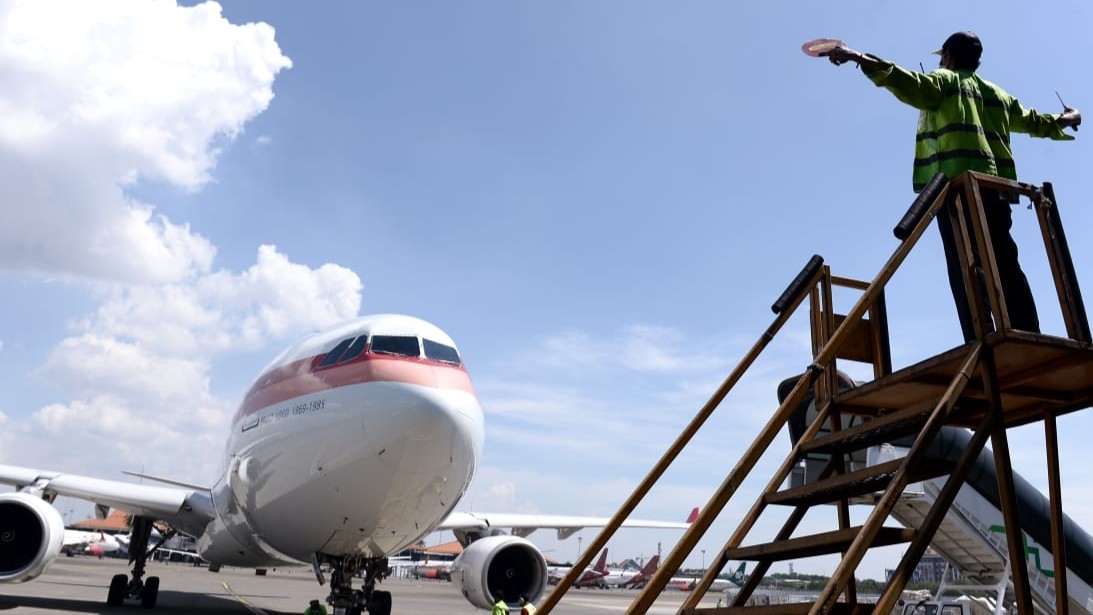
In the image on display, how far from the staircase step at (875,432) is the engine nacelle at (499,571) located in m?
8.96

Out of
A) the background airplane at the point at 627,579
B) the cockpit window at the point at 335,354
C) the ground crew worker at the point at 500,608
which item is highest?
the cockpit window at the point at 335,354

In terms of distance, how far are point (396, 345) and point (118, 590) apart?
32.7 feet

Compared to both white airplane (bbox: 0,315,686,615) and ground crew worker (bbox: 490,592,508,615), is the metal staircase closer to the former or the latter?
white airplane (bbox: 0,315,686,615)

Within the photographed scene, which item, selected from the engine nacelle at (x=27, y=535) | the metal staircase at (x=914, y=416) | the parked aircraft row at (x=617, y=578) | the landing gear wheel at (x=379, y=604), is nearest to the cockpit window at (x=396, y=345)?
the landing gear wheel at (x=379, y=604)

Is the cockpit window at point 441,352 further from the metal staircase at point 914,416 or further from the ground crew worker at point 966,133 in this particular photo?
the ground crew worker at point 966,133

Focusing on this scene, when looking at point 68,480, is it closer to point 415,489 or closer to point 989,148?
point 415,489

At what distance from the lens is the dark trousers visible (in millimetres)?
4539

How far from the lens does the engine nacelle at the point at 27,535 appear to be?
39.2ft

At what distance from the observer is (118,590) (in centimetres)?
1552

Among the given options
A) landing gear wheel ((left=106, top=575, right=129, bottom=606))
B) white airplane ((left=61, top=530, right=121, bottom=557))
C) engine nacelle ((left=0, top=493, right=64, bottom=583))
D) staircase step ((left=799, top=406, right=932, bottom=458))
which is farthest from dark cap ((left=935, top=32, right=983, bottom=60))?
white airplane ((left=61, top=530, right=121, bottom=557))

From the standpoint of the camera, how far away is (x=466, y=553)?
12586mm

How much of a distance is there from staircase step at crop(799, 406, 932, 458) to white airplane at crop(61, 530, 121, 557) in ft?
249

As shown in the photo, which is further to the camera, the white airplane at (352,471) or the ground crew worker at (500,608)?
the ground crew worker at (500,608)

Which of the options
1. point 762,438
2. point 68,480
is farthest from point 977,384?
point 68,480
